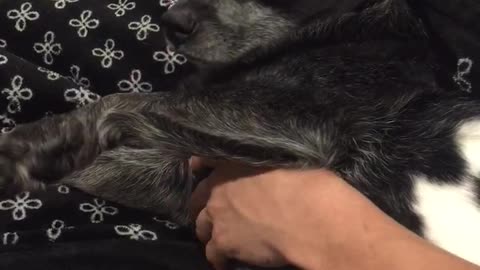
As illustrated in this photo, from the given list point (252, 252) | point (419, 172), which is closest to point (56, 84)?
point (252, 252)

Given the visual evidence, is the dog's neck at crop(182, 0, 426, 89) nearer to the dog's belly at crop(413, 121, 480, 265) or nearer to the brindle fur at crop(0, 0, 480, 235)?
the brindle fur at crop(0, 0, 480, 235)

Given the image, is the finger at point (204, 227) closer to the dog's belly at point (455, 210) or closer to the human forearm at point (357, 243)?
the human forearm at point (357, 243)

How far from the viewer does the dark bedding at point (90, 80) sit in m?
1.08

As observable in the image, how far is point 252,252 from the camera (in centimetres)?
110

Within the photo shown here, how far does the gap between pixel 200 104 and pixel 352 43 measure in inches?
12.3

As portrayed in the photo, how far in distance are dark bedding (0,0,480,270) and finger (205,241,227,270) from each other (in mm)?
15

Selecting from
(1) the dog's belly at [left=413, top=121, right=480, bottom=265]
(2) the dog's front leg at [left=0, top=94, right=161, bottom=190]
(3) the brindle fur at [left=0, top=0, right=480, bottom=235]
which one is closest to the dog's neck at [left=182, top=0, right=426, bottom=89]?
(3) the brindle fur at [left=0, top=0, right=480, bottom=235]

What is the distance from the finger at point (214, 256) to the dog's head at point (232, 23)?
37 cm

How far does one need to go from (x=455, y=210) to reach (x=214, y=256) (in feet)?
1.30

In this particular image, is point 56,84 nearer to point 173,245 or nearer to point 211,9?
point 211,9

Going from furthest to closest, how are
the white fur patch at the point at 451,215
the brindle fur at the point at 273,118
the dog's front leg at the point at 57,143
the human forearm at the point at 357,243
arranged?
1. the dog's front leg at the point at 57,143
2. the brindle fur at the point at 273,118
3. the white fur patch at the point at 451,215
4. the human forearm at the point at 357,243

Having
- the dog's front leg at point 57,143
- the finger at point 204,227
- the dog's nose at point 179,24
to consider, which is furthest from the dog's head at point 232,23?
the finger at point 204,227

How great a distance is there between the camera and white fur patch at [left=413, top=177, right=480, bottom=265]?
104cm

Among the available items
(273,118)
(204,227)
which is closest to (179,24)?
(273,118)
